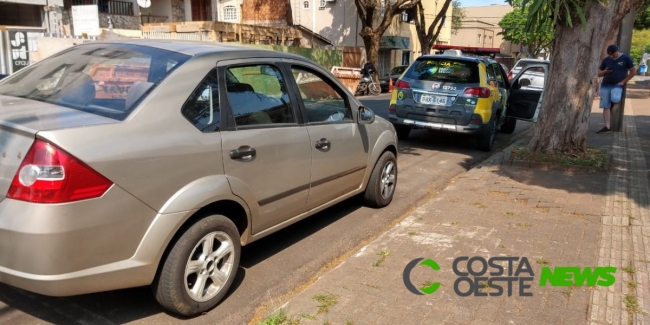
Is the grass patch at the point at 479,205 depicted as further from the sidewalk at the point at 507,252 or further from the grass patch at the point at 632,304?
the grass patch at the point at 632,304

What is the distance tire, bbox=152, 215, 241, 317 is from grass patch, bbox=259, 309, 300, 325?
41 cm

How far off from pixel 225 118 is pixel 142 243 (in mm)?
989

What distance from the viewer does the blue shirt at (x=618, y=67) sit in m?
10.4

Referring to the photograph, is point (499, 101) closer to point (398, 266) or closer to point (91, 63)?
point (398, 266)

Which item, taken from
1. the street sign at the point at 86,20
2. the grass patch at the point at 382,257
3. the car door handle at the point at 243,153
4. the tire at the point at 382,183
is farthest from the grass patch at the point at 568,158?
the street sign at the point at 86,20

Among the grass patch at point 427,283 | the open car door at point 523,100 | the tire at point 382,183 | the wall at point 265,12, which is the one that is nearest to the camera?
the grass patch at point 427,283

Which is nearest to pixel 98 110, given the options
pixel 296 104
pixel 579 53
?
pixel 296 104

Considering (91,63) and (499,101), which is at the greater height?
(91,63)

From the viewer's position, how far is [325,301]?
351 cm

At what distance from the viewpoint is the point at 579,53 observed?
7098 mm

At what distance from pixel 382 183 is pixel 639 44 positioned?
3224 inches

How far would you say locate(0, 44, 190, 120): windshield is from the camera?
314cm

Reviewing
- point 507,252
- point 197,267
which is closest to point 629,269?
point 507,252

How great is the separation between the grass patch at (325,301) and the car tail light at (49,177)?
5.31ft
